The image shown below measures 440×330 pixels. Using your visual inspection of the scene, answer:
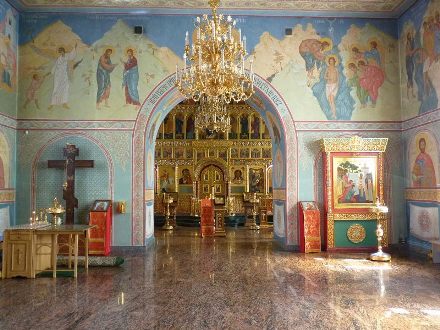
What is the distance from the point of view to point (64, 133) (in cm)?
1105

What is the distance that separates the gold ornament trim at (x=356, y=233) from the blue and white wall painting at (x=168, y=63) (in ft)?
9.49

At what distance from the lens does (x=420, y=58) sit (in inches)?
409

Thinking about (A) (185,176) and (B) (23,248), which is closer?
(B) (23,248)

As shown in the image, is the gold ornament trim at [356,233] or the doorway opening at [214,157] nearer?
the gold ornament trim at [356,233]

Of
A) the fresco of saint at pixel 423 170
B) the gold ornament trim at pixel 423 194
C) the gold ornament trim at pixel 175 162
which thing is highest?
the gold ornament trim at pixel 175 162

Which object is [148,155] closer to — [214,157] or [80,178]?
[80,178]

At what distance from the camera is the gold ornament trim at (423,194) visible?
9727mm

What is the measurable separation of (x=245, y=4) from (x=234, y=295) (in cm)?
764

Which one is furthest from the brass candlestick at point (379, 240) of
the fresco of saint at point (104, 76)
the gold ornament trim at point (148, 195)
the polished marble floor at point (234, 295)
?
the fresco of saint at point (104, 76)

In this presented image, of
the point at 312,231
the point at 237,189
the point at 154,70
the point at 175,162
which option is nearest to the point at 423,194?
the point at 312,231

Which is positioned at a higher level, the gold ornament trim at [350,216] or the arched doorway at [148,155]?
the arched doorway at [148,155]

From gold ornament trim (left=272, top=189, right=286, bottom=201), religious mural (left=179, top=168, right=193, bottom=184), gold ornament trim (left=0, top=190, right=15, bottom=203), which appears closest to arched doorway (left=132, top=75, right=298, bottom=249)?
gold ornament trim (left=272, top=189, right=286, bottom=201)

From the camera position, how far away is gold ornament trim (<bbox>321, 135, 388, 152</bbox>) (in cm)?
1066

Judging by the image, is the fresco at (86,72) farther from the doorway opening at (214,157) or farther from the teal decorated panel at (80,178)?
the doorway opening at (214,157)
